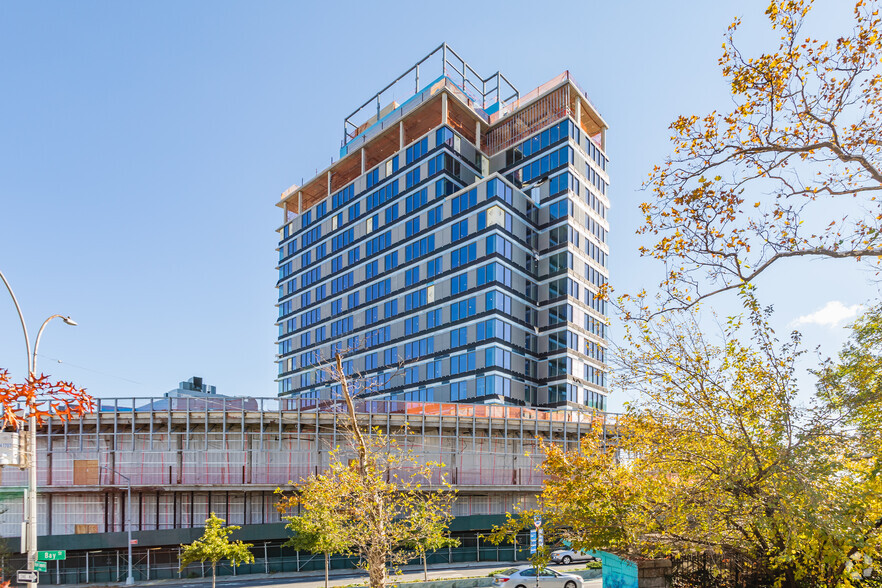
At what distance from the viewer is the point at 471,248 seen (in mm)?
65062

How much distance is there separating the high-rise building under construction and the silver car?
1330 inches

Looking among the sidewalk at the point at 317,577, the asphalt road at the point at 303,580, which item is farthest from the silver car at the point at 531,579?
the sidewalk at the point at 317,577

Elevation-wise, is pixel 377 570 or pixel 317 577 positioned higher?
pixel 377 570

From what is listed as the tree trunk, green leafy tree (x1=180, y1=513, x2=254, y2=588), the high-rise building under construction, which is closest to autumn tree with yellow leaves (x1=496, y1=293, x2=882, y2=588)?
the tree trunk

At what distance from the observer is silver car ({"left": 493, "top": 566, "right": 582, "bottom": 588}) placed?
25984mm

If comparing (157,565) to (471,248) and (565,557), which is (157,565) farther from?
(471,248)

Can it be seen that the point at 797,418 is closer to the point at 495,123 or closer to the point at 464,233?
the point at 464,233

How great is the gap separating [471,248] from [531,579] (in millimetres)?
42327

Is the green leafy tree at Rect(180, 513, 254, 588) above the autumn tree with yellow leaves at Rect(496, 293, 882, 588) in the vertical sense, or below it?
below

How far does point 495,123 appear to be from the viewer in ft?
249

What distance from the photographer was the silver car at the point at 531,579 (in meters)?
26.0

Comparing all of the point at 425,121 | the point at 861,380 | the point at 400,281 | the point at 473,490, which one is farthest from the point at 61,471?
the point at 425,121

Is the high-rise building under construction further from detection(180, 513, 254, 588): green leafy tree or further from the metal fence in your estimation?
detection(180, 513, 254, 588): green leafy tree

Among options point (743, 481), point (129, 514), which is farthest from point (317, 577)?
point (743, 481)
